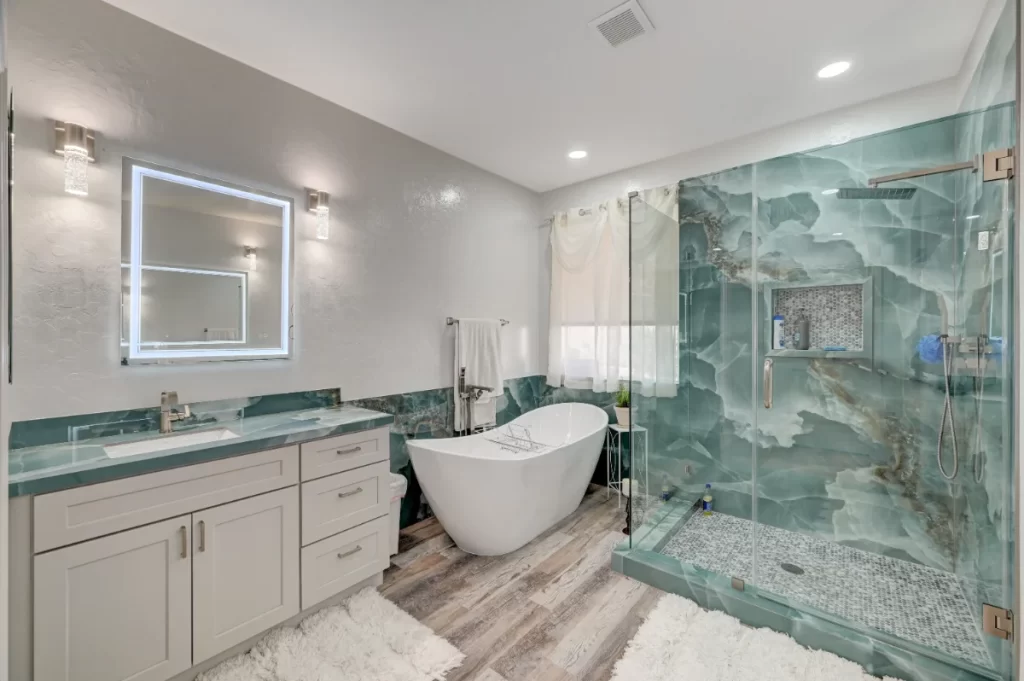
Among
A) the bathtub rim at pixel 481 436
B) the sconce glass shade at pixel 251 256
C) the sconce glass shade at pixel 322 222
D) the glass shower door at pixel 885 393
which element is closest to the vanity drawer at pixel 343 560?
the bathtub rim at pixel 481 436

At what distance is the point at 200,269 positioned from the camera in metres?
2.13

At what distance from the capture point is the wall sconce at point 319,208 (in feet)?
8.07

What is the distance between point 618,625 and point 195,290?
251cm

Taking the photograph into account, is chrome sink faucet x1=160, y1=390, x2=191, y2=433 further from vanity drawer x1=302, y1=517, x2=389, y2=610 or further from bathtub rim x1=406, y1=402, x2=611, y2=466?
bathtub rim x1=406, y1=402, x2=611, y2=466

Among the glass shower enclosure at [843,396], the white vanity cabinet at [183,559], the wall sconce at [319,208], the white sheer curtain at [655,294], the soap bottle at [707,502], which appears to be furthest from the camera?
the soap bottle at [707,502]

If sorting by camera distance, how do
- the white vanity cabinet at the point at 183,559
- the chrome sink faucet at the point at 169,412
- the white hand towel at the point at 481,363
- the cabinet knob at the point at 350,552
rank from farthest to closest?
the white hand towel at the point at 481,363
the cabinet knob at the point at 350,552
the chrome sink faucet at the point at 169,412
the white vanity cabinet at the point at 183,559

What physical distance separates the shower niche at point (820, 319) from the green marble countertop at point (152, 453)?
2.34 m

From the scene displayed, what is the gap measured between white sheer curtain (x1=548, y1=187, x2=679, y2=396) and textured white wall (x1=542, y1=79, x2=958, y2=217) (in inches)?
7.8

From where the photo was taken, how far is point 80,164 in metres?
1.75

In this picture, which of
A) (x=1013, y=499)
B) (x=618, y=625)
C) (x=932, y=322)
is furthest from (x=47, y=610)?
(x=932, y=322)

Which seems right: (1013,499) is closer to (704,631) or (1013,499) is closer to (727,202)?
(704,631)

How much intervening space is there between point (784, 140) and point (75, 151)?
3669mm

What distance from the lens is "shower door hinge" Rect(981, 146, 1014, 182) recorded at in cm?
153

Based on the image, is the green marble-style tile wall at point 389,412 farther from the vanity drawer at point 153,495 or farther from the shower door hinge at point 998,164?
the shower door hinge at point 998,164
